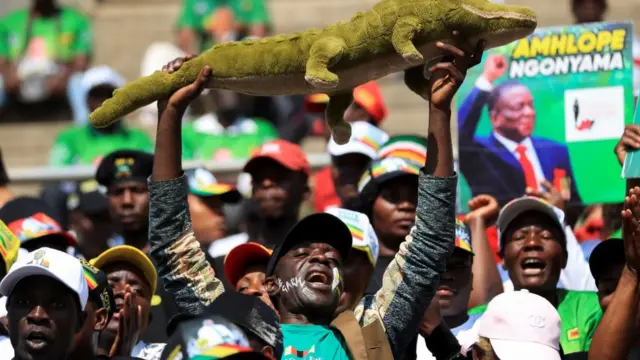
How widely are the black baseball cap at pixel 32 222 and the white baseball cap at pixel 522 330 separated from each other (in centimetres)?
253

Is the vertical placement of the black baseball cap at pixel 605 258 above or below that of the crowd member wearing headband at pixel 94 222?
below

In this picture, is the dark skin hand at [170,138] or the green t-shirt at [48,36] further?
the green t-shirt at [48,36]

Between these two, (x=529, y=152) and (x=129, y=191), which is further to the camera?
(x=129, y=191)

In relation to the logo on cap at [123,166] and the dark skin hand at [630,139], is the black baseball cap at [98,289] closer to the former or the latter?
the dark skin hand at [630,139]

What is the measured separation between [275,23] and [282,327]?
7.80 meters

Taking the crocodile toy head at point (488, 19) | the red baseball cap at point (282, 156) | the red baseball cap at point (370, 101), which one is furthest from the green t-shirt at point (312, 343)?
the red baseball cap at point (370, 101)

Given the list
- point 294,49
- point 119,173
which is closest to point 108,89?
point 119,173

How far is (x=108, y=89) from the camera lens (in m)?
10.5

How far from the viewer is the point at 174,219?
20.7 feet

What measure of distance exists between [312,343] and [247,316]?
795 mm

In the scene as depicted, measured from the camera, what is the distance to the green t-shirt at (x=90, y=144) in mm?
11016

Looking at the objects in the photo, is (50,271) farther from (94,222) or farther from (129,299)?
(94,222)

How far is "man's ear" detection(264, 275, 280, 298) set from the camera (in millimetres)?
6277

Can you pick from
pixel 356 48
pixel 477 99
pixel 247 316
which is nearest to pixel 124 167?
pixel 477 99
